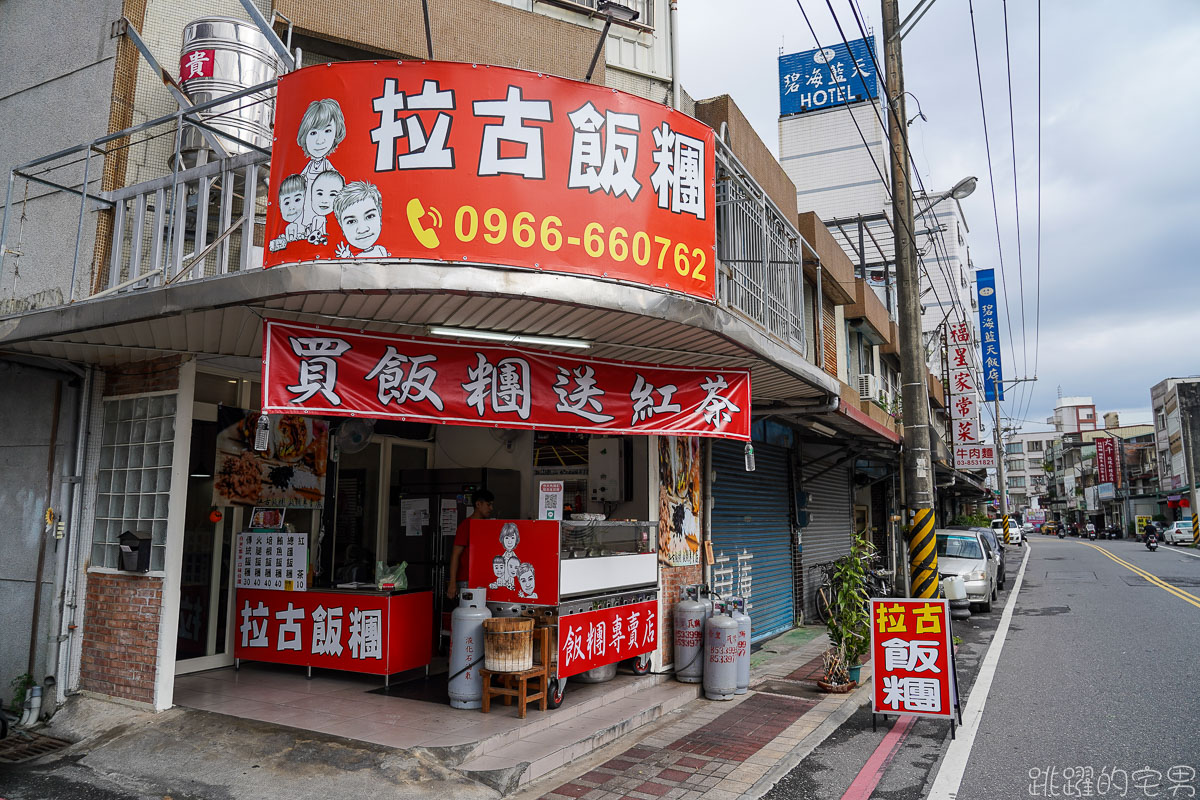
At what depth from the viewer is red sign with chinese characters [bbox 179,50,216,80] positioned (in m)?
7.39

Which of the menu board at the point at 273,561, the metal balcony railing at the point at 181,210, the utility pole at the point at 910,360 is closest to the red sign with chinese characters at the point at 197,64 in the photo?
the metal balcony railing at the point at 181,210

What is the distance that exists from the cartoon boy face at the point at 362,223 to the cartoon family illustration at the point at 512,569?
3225mm

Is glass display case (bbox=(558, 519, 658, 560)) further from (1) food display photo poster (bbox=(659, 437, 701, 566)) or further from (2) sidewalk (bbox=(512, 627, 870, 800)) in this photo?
(2) sidewalk (bbox=(512, 627, 870, 800))

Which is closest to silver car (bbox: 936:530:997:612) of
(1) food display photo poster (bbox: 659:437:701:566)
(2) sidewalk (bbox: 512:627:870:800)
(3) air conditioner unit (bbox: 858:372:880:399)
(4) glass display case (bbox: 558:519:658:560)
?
(3) air conditioner unit (bbox: 858:372:880:399)

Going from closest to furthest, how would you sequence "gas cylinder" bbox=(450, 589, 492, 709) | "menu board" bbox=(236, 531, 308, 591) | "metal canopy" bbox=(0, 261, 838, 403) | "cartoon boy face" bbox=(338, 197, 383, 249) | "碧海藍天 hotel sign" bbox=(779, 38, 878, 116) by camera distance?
"metal canopy" bbox=(0, 261, 838, 403) < "cartoon boy face" bbox=(338, 197, 383, 249) < "gas cylinder" bbox=(450, 589, 492, 709) < "menu board" bbox=(236, 531, 308, 591) < "碧海藍天 hotel sign" bbox=(779, 38, 878, 116)

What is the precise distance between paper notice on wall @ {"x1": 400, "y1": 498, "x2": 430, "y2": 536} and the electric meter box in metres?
2.21

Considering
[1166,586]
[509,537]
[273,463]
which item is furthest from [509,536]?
[1166,586]

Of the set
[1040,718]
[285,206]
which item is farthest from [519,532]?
[1040,718]

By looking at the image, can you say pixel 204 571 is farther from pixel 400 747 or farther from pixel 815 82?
pixel 815 82

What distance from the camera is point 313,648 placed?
805 cm

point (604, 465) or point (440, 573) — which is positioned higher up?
point (604, 465)

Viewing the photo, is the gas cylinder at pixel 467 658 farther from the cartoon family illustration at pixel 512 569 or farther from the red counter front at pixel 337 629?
the red counter front at pixel 337 629

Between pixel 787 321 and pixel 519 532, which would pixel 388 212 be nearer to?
pixel 519 532

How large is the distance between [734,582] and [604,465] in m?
3.31
